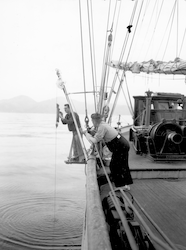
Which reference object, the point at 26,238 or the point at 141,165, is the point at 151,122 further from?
the point at 26,238

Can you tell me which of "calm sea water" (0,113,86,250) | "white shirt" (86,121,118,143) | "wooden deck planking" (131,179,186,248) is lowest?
"calm sea water" (0,113,86,250)

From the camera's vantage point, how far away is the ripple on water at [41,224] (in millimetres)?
7793

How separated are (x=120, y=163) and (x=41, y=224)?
→ 577 cm

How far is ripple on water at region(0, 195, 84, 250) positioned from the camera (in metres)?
7.79

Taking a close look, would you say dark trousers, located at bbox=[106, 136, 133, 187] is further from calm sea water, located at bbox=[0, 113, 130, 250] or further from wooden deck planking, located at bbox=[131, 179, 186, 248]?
calm sea water, located at bbox=[0, 113, 130, 250]

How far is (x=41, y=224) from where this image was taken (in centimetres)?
940

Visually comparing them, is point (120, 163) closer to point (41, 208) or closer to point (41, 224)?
point (41, 224)

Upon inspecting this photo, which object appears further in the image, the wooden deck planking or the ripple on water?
the ripple on water

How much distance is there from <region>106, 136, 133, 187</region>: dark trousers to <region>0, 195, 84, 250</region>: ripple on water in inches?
151

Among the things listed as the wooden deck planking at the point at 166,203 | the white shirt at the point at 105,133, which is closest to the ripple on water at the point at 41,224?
the wooden deck planking at the point at 166,203

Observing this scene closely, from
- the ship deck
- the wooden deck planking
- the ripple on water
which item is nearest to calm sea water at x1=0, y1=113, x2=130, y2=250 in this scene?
the ripple on water

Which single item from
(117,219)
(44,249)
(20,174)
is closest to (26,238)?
(44,249)

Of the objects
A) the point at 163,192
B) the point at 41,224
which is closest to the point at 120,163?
the point at 163,192

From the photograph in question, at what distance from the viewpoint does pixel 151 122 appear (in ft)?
32.8
